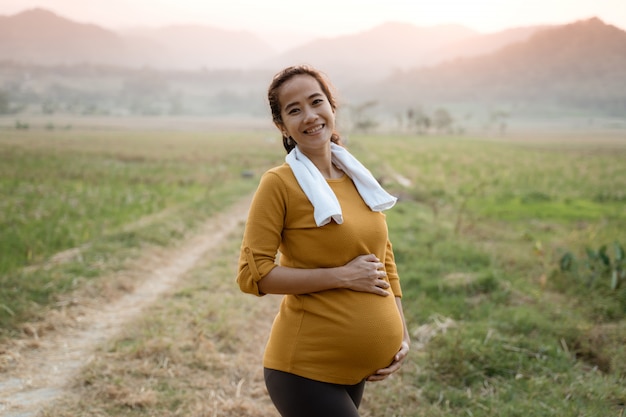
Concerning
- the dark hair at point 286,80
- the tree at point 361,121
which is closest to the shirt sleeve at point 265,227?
the dark hair at point 286,80

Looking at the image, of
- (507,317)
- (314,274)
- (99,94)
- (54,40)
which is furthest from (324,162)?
(54,40)

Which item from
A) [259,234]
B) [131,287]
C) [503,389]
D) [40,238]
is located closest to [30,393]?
[131,287]

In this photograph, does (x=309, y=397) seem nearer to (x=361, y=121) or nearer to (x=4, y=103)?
(x=4, y=103)

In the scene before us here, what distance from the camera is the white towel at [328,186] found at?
65.4 inches

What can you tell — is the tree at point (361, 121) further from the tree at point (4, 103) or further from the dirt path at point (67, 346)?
the dirt path at point (67, 346)

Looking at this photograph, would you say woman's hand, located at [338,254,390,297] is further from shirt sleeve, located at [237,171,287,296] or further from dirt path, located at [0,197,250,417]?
dirt path, located at [0,197,250,417]

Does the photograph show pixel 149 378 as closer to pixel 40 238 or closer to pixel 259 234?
pixel 259 234

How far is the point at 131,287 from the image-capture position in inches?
230

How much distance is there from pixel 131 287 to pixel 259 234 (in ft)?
15.5

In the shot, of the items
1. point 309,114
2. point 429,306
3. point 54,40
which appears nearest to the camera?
point 309,114

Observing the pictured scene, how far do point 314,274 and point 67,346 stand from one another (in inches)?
138

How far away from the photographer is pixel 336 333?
1717 mm

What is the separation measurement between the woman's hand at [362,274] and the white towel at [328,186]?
18 centimetres

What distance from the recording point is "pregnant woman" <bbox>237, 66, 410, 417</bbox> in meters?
1.71
